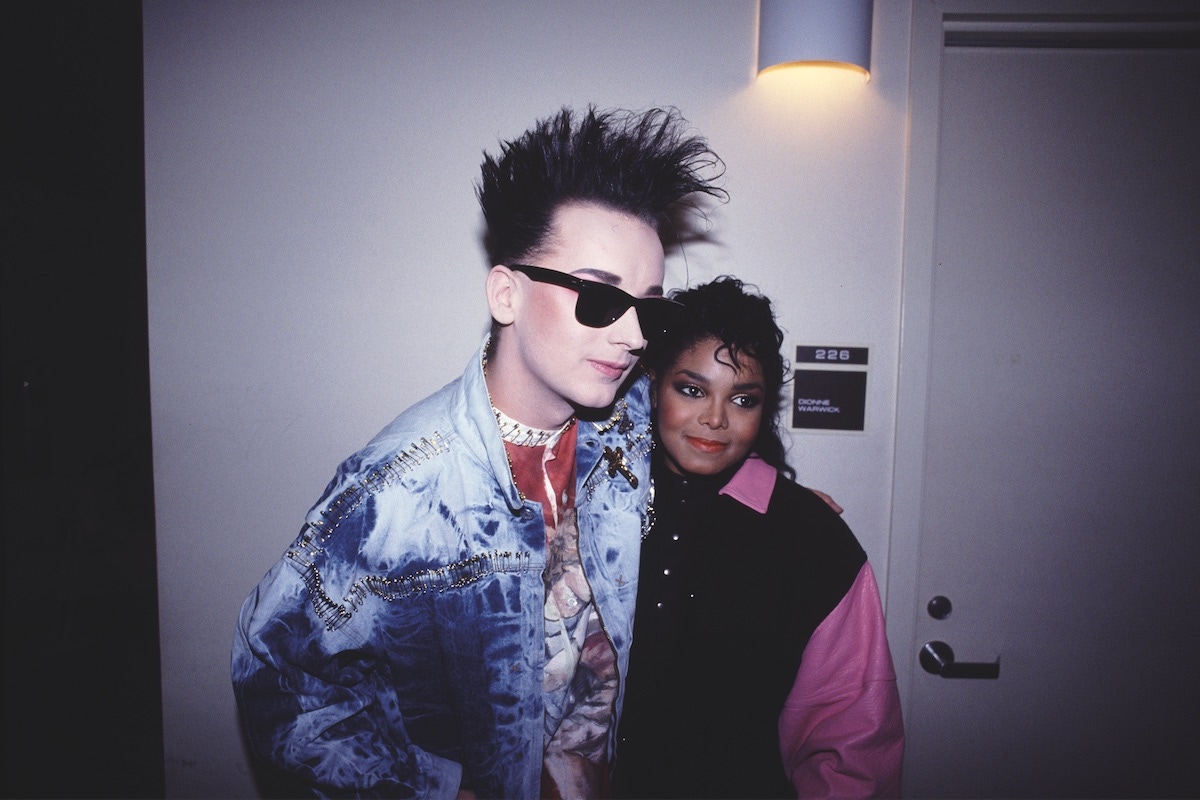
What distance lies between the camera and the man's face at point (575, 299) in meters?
1.13

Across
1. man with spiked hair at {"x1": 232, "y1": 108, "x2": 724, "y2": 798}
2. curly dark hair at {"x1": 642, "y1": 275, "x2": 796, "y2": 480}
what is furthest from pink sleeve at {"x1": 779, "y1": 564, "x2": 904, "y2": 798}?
curly dark hair at {"x1": 642, "y1": 275, "x2": 796, "y2": 480}

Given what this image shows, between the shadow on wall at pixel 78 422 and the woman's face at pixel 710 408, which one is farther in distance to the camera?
the shadow on wall at pixel 78 422

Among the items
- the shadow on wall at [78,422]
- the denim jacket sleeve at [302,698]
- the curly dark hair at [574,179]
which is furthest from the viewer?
the shadow on wall at [78,422]

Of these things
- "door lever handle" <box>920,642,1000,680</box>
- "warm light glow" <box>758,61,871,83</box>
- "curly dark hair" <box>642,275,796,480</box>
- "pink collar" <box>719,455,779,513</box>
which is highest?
"warm light glow" <box>758,61,871,83</box>

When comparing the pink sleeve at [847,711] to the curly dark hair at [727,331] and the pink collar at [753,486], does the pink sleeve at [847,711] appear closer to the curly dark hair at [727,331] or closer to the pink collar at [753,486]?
the pink collar at [753,486]

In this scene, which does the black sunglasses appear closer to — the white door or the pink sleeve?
the pink sleeve

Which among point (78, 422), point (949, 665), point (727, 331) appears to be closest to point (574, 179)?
point (727, 331)

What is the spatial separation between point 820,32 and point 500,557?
1.78m

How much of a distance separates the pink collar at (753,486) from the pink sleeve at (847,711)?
0.97 feet

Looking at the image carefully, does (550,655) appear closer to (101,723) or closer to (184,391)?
(184,391)

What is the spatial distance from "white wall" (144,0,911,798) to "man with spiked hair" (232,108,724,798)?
535mm

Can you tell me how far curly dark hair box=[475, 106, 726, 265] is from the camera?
119 centimetres

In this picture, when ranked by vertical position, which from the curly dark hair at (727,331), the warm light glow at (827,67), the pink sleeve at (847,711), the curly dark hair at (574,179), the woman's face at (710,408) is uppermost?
the warm light glow at (827,67)

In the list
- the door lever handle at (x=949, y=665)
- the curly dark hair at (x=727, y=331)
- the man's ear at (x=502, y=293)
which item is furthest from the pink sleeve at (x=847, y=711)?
the man's ear at (x=502, y=293)
